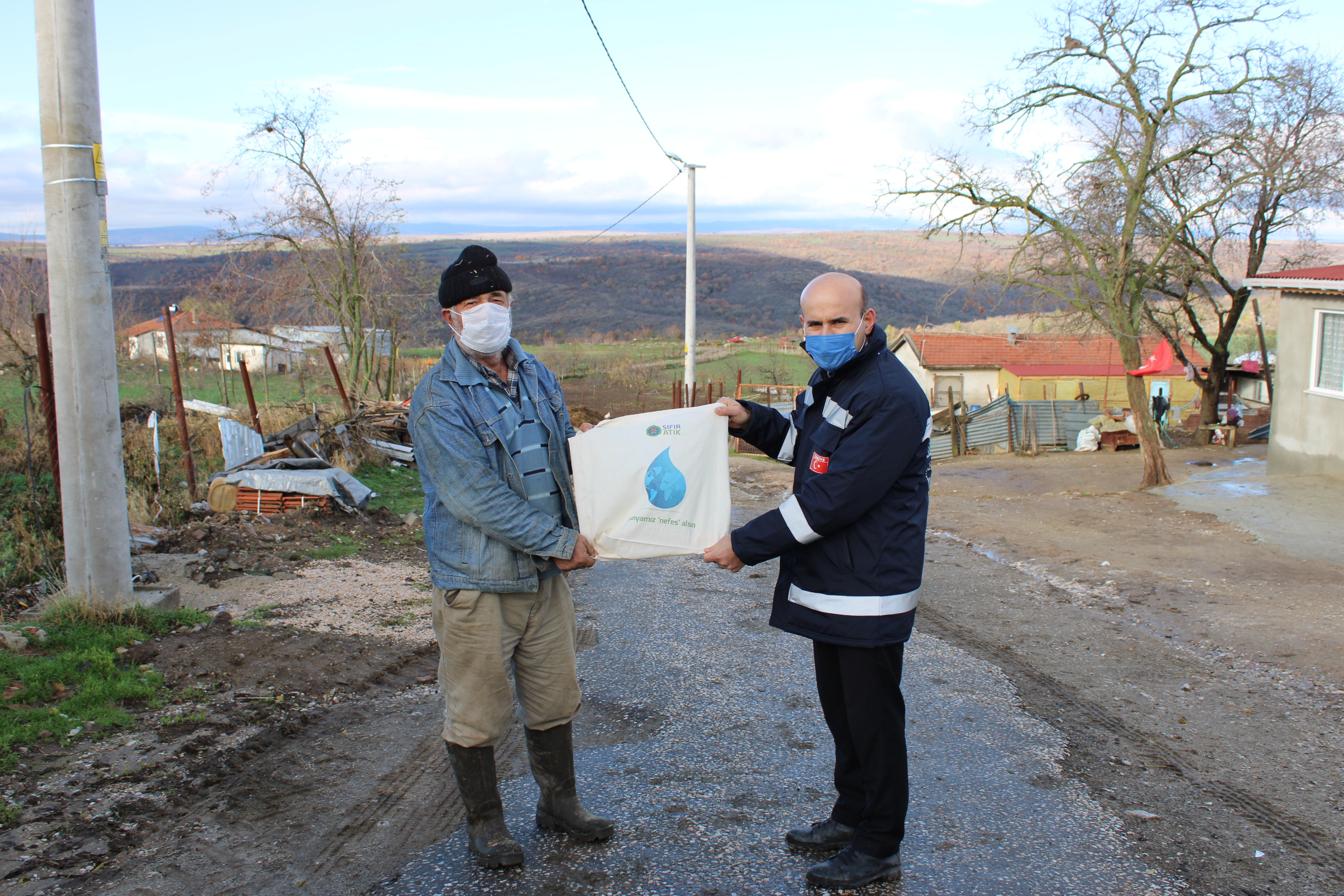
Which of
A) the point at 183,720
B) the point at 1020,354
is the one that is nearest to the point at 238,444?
the point at 183,720

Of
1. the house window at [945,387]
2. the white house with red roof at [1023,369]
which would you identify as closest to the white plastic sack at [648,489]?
the white house with red roof at [1023,369]

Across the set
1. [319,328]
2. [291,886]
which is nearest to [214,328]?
[319,328]

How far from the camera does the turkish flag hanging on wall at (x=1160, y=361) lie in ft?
69.6

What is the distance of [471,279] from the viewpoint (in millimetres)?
3303

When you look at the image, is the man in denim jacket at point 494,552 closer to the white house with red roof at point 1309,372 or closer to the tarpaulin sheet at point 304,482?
the tarpaulin sheet at point 304,482

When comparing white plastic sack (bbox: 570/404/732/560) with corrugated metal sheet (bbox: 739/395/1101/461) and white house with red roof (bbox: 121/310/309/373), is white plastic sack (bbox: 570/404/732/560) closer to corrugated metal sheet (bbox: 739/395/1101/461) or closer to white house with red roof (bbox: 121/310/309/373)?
white house with red roof (bbox: 121/310/309/373)

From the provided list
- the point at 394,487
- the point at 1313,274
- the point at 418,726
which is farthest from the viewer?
the point at 1313,274

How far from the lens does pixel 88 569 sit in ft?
18.2

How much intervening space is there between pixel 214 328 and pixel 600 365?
28858mm

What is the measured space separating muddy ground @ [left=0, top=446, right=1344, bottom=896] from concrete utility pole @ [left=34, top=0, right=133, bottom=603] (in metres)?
0.80

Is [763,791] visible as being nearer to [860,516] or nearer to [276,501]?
[860,516]

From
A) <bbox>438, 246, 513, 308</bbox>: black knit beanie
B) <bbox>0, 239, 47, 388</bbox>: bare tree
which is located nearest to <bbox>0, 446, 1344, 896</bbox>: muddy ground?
<bbox>438, 246, 513, 308</bbox>: black knit beanie

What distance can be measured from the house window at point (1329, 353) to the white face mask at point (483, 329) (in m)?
15.9

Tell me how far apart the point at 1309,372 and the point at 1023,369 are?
34156 mm
